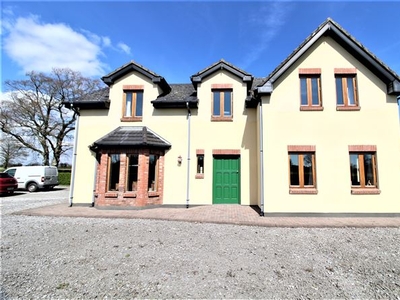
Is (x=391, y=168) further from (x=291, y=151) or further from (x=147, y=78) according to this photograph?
(x=147, y=78)

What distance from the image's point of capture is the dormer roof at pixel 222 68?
1113 cm

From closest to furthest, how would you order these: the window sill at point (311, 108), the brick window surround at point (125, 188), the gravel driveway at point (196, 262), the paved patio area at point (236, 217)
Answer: the gravel driveway at point (196, 262) < the paved patio area at point (236, 217) < the window sill at point (311, 108) < the brick window surround at point (125, 188)

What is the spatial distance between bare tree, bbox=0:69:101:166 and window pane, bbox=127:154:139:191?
738 inches

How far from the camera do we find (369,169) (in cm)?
905

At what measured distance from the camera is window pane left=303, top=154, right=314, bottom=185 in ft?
29.8

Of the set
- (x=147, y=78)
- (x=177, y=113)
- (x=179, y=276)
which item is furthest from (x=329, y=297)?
(x=147, y=78)

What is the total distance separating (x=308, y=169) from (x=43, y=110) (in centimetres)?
3120

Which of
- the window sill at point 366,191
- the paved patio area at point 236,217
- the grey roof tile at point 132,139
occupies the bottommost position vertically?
the paved patio area at point 236,217

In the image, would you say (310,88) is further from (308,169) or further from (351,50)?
(308,169)

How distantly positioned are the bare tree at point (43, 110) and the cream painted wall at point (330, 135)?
23777 millimetres

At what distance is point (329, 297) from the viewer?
343cm

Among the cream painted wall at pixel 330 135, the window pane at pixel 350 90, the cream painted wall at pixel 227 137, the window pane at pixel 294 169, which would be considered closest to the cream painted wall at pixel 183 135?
the cream painted wall at pixel 227 137

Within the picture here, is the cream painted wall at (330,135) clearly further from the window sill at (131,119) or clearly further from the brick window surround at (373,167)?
the window sill at (131,119)

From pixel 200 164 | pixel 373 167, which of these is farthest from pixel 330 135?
pixel 200 164
